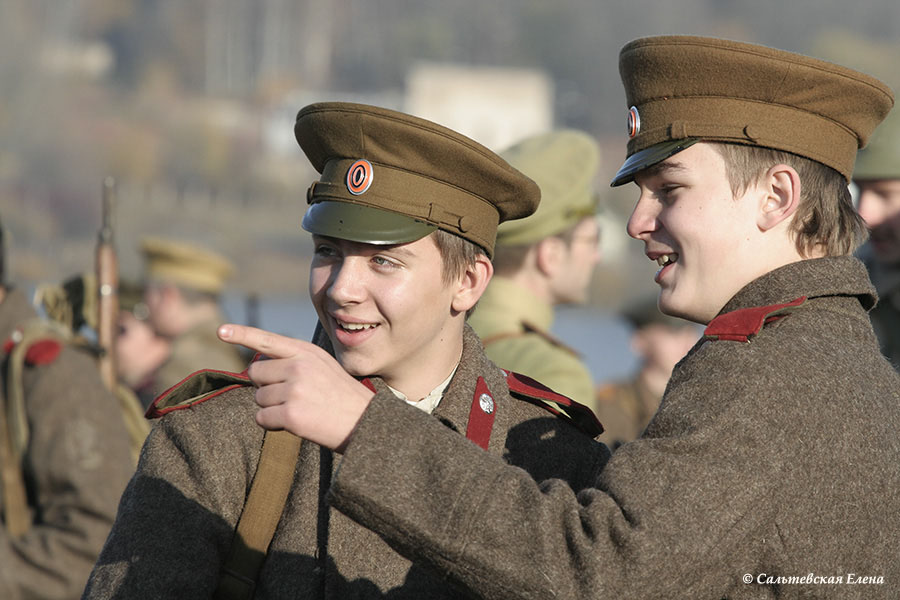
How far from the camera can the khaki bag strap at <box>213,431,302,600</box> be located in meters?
2.55

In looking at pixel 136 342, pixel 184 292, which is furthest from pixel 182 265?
pixel 136 342

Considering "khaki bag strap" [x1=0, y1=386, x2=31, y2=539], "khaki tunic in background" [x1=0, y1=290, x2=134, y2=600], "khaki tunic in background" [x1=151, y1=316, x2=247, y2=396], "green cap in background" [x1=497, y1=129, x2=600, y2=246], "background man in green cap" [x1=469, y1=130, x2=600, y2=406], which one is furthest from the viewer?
"khaki tunic in background" [x1=151, y1=316, x2=247, y2=396]

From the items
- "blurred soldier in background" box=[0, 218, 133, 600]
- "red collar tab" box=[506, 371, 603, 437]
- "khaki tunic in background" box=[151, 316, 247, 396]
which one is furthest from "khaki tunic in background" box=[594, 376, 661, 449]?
"red collar tab" box=[506, 371, 603, 437]

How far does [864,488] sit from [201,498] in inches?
50.2

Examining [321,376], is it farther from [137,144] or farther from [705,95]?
[137,144]

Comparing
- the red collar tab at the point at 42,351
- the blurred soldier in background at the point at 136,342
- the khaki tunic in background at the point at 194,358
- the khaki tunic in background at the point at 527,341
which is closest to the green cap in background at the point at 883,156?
the khaki tunic in background at the point at 527,341

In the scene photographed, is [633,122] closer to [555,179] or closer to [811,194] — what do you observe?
[811,194]

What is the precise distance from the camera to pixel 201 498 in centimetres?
255

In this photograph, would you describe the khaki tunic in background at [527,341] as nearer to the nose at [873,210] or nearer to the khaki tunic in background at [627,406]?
the nose at [873,210]

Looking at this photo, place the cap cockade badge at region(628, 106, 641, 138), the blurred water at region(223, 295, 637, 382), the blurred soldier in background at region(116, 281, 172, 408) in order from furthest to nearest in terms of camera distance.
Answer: the blurred water at region(223, 295, 637, 382) < the blurred soldier in background at region(116, 281, 172, 408) < the cap cockade badge at region(628, 106, 641, 138)

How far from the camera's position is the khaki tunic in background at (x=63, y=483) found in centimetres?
491

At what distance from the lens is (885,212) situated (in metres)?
4.99

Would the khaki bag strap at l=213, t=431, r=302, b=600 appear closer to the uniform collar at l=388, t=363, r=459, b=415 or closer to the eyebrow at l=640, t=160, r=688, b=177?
the uniform collar at l=388, t=363, r=459, b=415

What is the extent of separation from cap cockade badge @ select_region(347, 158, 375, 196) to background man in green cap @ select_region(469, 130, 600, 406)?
166cm
